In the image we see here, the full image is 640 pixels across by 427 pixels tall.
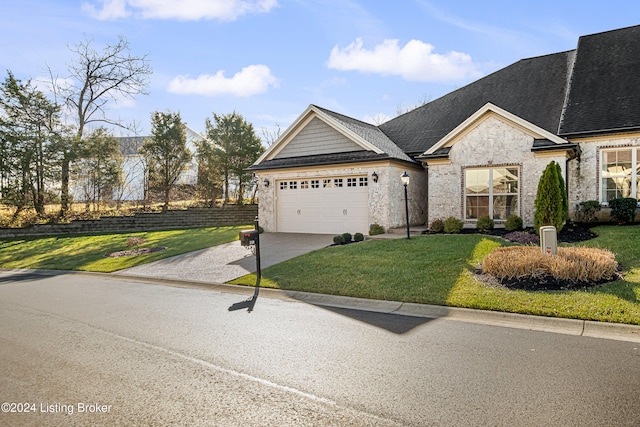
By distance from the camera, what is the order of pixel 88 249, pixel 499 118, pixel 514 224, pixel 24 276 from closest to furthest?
pixel 24 276 < pixel 514 224 < pixel 499 118 < pixel 88 249

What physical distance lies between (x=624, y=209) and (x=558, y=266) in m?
8.21

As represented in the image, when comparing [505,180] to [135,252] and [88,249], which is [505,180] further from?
[88,249]

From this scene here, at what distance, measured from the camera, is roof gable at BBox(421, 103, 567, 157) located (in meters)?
14.0

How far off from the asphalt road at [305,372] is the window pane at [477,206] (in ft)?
33.9

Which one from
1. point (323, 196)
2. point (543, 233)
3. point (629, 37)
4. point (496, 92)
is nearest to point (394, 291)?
point (543, 233)

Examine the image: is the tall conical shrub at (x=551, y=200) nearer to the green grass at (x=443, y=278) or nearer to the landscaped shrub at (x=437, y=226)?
the green grass at (x=443, y=278)

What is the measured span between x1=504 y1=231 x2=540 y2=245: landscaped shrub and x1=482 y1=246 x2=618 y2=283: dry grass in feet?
10.5

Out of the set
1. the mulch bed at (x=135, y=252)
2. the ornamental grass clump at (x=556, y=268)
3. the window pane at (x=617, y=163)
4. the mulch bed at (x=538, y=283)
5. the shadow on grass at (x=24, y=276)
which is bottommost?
the shadow on grass at (x=24, y=276)

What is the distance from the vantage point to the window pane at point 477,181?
15.3 metres

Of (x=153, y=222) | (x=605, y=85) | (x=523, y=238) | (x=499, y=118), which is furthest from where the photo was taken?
(x=153, y=222)

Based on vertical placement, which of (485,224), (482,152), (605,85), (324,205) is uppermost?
(605,85)

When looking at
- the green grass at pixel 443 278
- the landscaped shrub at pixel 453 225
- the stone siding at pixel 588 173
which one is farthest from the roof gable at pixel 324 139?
the stone siding at pixel 588 173

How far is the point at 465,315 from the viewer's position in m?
6.42

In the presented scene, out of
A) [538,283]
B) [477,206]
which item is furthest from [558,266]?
[477,206]
